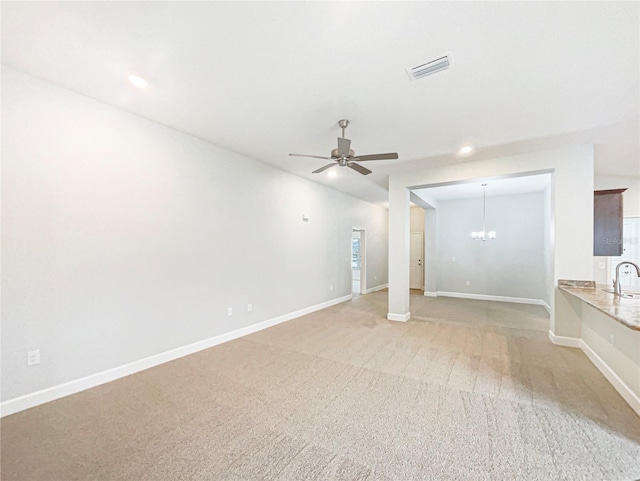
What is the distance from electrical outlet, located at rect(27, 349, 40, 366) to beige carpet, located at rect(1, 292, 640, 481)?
0.40 m

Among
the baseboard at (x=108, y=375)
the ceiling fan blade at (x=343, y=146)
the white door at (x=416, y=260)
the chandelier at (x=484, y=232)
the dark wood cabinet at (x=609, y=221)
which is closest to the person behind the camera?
the baseboard at (x=108, y=375)

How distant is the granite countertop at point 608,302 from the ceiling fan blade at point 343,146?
2787 mm

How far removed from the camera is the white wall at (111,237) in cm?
238

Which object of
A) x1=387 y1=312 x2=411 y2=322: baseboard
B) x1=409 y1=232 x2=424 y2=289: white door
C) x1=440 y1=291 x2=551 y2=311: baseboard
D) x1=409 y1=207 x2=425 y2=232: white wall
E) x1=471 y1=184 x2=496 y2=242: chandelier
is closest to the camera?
x1=387 y1=312 x2=411 y2=322: baseboard

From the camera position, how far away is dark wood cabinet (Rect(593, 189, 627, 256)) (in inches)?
180

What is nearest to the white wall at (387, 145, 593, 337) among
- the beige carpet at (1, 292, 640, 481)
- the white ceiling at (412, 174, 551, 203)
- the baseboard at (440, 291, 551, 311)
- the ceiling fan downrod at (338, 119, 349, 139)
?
the beige carpet at (1, 292, 640, 481)

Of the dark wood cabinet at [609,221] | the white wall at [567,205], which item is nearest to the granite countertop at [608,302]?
the white wall at [567,205]

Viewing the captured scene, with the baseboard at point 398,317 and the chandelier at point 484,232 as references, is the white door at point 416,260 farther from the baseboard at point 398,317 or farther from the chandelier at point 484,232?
the baseboard at point 398,317

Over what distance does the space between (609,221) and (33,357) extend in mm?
7915

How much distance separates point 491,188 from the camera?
681 cm

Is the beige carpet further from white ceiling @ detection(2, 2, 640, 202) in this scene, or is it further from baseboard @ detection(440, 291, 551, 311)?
baseboard @ detection(440, 291, 551, 311)

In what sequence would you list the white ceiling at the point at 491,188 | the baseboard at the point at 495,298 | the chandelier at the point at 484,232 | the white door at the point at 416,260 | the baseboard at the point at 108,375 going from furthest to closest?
the white door at the point at 416,260
the chandelier at the point at 484,232
the baseboard at the point at 495,298
the white ceiling at the point at 491,188
the baseboard at the point at 108,375

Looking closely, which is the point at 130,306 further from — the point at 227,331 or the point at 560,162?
the point at 560,162

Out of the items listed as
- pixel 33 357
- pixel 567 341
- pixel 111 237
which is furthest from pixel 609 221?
pixel 33 357
